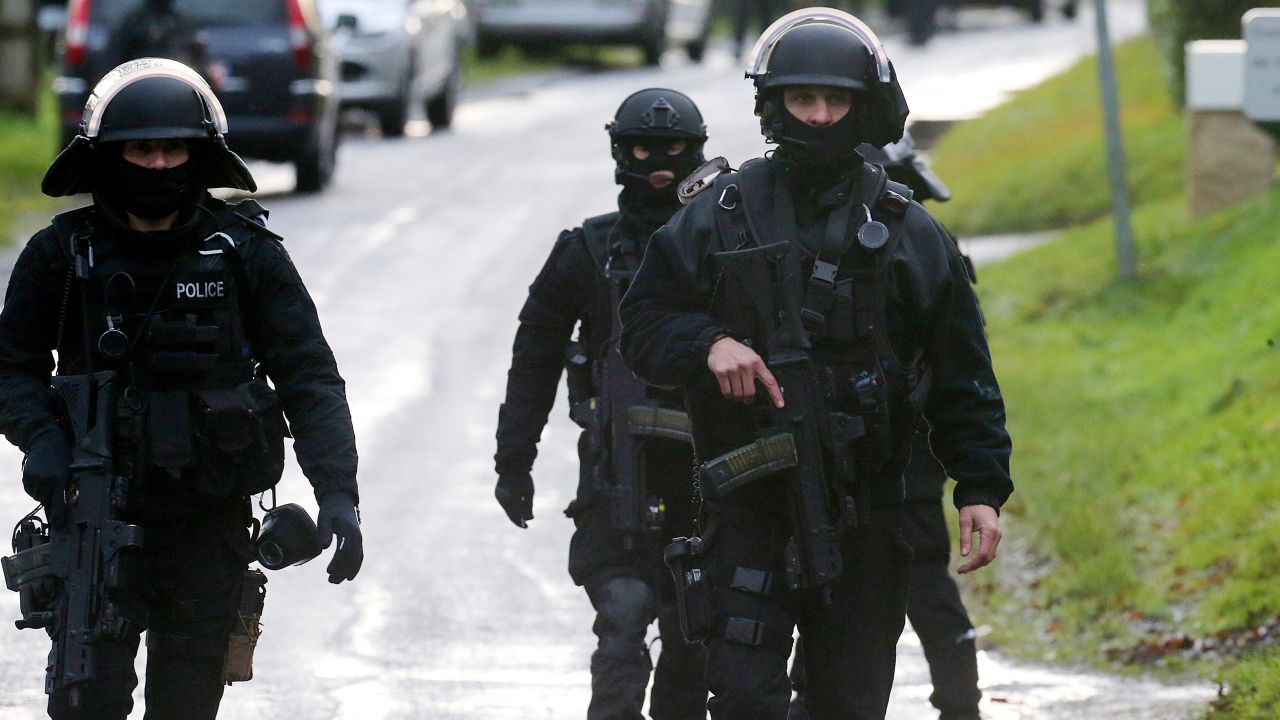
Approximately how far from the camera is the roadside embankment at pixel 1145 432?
800cm

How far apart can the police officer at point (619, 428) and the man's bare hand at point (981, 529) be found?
1.18m

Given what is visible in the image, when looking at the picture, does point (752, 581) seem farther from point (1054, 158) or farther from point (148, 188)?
point (1054, 158)

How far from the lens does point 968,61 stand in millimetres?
30719

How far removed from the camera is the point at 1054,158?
19.1 m

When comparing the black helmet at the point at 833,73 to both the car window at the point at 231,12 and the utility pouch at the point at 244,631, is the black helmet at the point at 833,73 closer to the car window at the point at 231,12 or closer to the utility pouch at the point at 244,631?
the utility pouch at the point at 244,631

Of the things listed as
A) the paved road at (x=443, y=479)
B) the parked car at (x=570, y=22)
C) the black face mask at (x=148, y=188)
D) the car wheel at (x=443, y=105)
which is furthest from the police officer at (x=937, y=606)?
the parked car at (x=570, y=22)

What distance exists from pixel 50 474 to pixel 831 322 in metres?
1.65

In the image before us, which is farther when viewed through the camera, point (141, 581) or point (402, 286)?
point (402, 286)

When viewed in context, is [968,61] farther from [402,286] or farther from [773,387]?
[773,387]

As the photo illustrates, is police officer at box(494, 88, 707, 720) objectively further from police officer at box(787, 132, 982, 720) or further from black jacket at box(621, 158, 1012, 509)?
black jacket at box(621, 158, 1012, 509)

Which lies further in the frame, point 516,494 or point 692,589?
point 516,494

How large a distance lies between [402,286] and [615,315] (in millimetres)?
9421

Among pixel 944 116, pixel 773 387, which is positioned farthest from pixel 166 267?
pixel 944 116

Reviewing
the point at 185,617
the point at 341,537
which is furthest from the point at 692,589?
the point at 185,617
